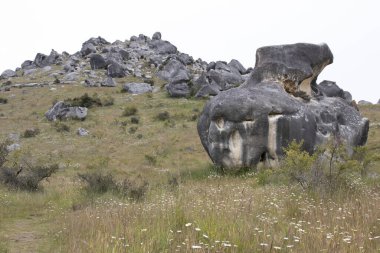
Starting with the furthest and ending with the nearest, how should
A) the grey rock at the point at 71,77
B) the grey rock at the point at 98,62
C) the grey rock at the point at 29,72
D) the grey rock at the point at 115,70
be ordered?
the grey rock at the point at 29,72 → the grey rock at the point at 98,62 → the grey rock at the point at 115,70 → the grey rock at the point at 71,77

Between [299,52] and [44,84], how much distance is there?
53.0 meters

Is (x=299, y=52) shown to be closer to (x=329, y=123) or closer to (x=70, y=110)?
(x=329, y=123)

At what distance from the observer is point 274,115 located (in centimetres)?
1892

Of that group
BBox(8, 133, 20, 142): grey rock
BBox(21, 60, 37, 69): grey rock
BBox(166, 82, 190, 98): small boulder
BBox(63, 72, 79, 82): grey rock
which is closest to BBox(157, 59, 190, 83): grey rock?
BBox(166, 82, 190, 98): small boulder

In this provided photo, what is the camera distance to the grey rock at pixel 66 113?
42.9m

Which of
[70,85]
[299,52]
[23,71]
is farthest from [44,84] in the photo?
[299,52]

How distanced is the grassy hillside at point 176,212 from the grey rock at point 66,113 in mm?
10318

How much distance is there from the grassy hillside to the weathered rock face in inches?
58.1

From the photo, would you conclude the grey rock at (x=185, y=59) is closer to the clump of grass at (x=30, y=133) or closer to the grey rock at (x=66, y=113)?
the grey rock at (x=66, y=113)

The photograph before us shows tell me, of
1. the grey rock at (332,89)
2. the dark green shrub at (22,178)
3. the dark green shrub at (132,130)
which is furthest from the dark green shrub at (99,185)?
the grey rock at (332,89)

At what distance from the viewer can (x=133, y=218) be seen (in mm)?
7621

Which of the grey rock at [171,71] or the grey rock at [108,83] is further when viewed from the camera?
the grey rock at [171,71]

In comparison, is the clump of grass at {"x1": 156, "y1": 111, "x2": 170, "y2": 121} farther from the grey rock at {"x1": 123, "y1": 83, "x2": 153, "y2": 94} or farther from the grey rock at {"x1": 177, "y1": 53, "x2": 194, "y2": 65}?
the grey rock at {"x1": 177, "y1": 53, "x2": 194, "y2": 65}

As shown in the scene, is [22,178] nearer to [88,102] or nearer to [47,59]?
[88,102]
